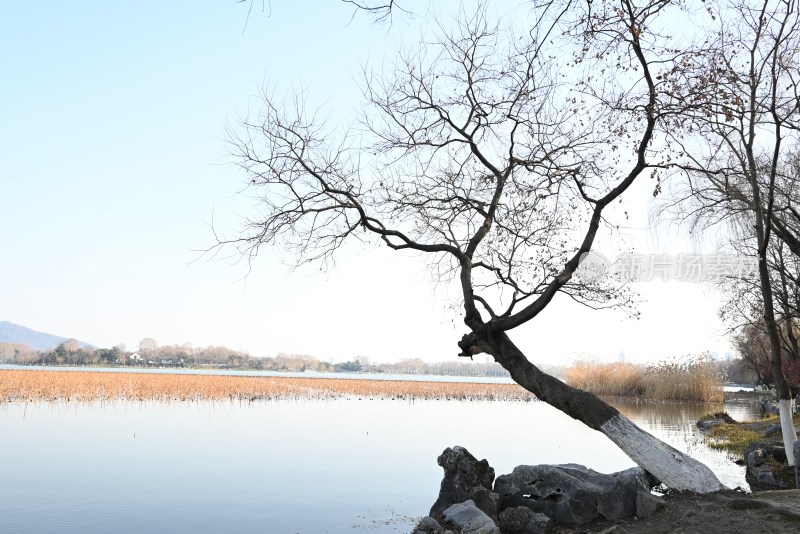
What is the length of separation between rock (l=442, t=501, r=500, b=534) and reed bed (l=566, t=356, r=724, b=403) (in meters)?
27.9

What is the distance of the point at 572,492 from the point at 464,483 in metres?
1.32

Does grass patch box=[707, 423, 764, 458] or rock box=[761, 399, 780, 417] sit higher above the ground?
rock box=[761, 399, 780, 417]

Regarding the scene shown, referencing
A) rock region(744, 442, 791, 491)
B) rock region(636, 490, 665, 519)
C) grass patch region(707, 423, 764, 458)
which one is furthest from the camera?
grass patch region(707, 423, 764, 458)

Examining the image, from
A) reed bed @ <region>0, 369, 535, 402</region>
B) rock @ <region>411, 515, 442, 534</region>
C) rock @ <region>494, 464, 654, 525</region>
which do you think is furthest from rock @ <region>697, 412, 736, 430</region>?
reed bed @ <region>0, 369, 535, 402</region>


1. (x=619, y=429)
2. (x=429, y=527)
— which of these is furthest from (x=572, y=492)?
(x=429, y=527)

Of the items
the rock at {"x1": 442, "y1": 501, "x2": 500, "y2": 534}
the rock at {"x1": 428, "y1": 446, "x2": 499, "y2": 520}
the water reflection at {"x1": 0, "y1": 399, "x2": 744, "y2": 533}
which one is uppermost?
the rock at {"x1": 428, "y1": 446, "x2": 499, "y2": 520}

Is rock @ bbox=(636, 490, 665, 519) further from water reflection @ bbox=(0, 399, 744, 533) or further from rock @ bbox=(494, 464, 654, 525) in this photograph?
water reflection @ bbox=(0, 399, 744, 533)

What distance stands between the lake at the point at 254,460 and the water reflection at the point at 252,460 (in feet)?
0.12

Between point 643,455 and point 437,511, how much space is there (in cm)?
277

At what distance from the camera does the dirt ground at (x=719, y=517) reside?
688cm

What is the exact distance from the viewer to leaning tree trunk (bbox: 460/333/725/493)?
8.38m

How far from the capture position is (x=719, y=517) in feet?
23.8

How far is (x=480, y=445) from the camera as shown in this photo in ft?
58.0

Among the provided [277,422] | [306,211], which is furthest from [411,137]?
[277,422]
